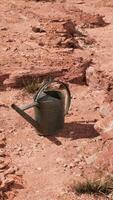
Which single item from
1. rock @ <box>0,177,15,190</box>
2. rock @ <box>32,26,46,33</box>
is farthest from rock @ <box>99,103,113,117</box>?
rock @ <box>32,26,46,33</box>

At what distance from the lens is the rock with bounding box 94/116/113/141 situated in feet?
18.6

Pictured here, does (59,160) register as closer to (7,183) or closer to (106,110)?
(7,183)

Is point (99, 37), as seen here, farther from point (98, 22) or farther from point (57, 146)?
point (57, 146)

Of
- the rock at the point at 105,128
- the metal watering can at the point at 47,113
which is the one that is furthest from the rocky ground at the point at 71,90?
the metal watering can at the point at 47,113

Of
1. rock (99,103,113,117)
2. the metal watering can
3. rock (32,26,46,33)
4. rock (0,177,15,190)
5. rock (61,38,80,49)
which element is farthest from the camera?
rock (32,26,46,33)

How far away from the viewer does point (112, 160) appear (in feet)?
17.0

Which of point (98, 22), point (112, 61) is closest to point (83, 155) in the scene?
point (112, 61)

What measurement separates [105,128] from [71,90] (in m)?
1.93

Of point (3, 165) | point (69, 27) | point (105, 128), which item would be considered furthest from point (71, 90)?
A: point (69, 27)

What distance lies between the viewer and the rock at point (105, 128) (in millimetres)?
5672

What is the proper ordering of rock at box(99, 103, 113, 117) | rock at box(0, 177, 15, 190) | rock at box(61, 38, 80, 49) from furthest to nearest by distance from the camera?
rock at box(61, 38, 80, 49)
rock at box(99, 103, 113, 117)
rock at box(0, 177, 15, 190)

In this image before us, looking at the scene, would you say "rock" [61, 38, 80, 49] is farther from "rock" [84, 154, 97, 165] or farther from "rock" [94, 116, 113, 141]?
"rock" [84, 154, 97, 165]

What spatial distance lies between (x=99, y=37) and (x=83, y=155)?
535cm

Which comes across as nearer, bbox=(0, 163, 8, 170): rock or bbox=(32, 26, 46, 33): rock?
bbox=(0, 163, 8, 170): rock
